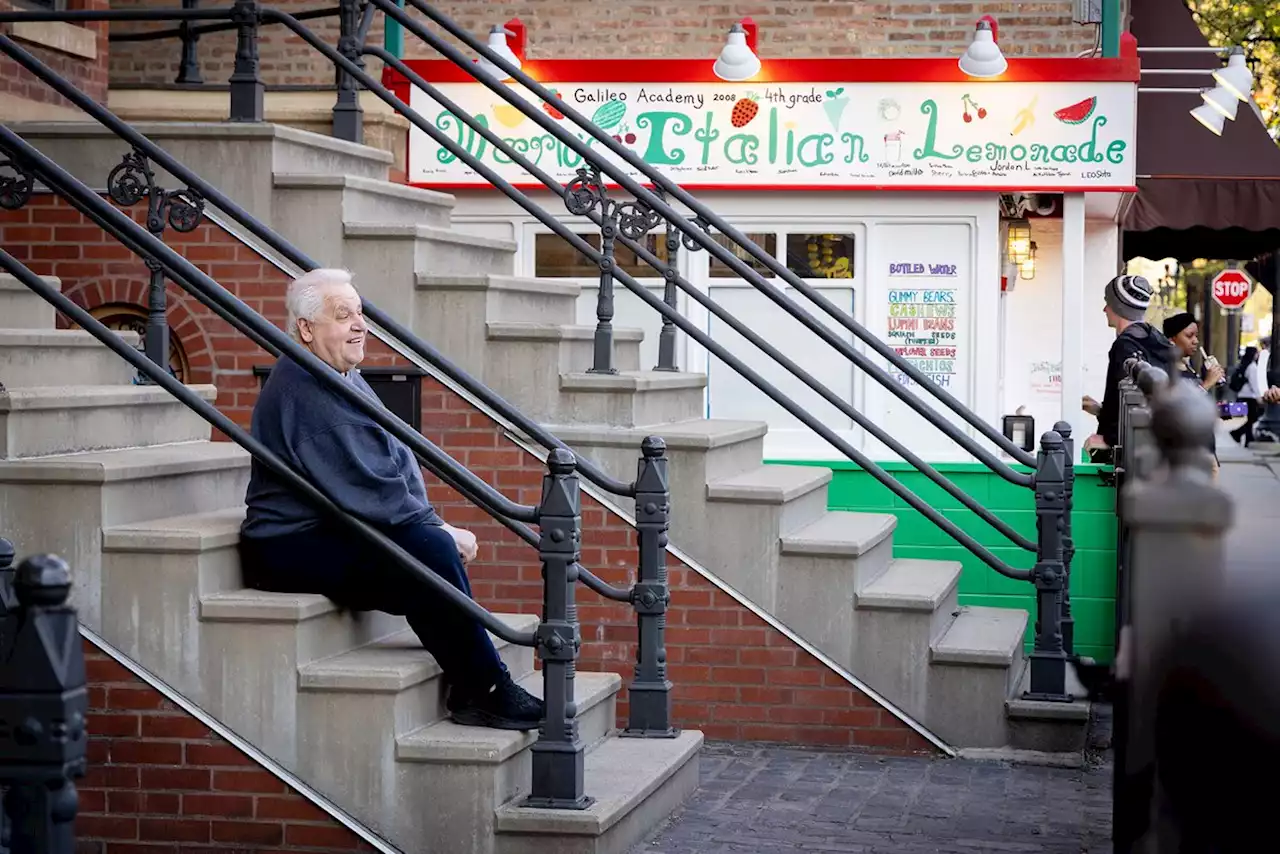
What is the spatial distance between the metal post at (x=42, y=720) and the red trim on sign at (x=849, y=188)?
9.09m

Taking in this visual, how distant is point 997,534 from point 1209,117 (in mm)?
5810

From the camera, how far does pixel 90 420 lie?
6254 mm

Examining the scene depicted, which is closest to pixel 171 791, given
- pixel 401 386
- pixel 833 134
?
pixel 401 386

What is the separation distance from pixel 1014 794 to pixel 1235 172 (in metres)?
9.07

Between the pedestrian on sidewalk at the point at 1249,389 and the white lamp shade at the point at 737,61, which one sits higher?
the white lamp shade at the point at 737,61

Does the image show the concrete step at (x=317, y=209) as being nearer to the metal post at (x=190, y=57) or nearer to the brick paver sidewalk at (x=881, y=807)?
the metal post at (x=190, y=57)

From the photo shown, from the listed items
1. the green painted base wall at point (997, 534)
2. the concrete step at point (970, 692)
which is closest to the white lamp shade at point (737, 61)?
the green painted base wall at point (997, 534)

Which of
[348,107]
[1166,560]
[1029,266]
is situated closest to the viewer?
[1166,560]

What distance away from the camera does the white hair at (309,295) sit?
5.76m

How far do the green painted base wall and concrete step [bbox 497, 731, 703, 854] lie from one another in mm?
2958

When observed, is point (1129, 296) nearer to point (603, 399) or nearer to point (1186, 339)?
point (1186, 339)

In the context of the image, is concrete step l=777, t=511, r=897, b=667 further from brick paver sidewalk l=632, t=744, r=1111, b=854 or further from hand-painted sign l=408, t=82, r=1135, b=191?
hand-painted sign l=408, t=82, r=1135, b=191

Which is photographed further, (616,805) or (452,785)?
(616,805)

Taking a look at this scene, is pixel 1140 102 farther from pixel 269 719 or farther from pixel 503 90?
pixel 269 719
